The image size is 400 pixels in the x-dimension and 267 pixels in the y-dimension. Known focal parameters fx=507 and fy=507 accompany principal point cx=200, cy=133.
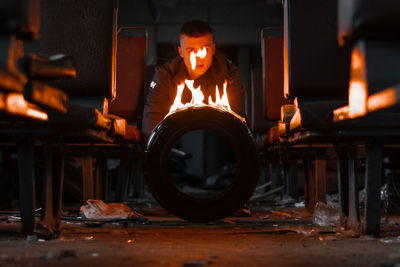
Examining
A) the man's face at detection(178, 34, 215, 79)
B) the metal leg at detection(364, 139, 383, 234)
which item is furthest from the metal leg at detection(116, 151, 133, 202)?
the metal leg at detection(364, 139, 383, 234)

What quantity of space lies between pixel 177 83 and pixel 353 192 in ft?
5.05

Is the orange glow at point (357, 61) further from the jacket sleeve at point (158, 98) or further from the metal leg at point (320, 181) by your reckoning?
the jacket sleeve at point (158, 98)

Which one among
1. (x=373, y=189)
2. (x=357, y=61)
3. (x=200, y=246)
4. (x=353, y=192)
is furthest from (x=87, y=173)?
(x=357, y=61)

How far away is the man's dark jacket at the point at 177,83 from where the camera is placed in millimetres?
3299

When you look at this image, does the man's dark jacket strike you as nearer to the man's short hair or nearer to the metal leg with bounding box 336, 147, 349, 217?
the man's short hair

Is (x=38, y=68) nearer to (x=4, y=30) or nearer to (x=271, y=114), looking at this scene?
(x=4, y=30)

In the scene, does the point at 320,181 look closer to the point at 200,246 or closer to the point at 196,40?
the point at 196,40

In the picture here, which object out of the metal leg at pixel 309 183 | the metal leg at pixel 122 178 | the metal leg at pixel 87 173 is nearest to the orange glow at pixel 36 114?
the metal leg at pixel 87 173

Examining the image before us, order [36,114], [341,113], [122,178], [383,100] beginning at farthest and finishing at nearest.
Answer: [122,178] < [341,113] < [36,114] < [383,100]

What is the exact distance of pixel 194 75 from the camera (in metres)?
3.29

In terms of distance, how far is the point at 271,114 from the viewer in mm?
3678

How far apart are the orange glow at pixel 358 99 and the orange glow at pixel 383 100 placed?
0.06 meters

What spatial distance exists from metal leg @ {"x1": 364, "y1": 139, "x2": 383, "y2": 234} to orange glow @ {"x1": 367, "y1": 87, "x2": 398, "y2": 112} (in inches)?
19.2

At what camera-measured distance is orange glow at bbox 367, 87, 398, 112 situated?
1316mm
